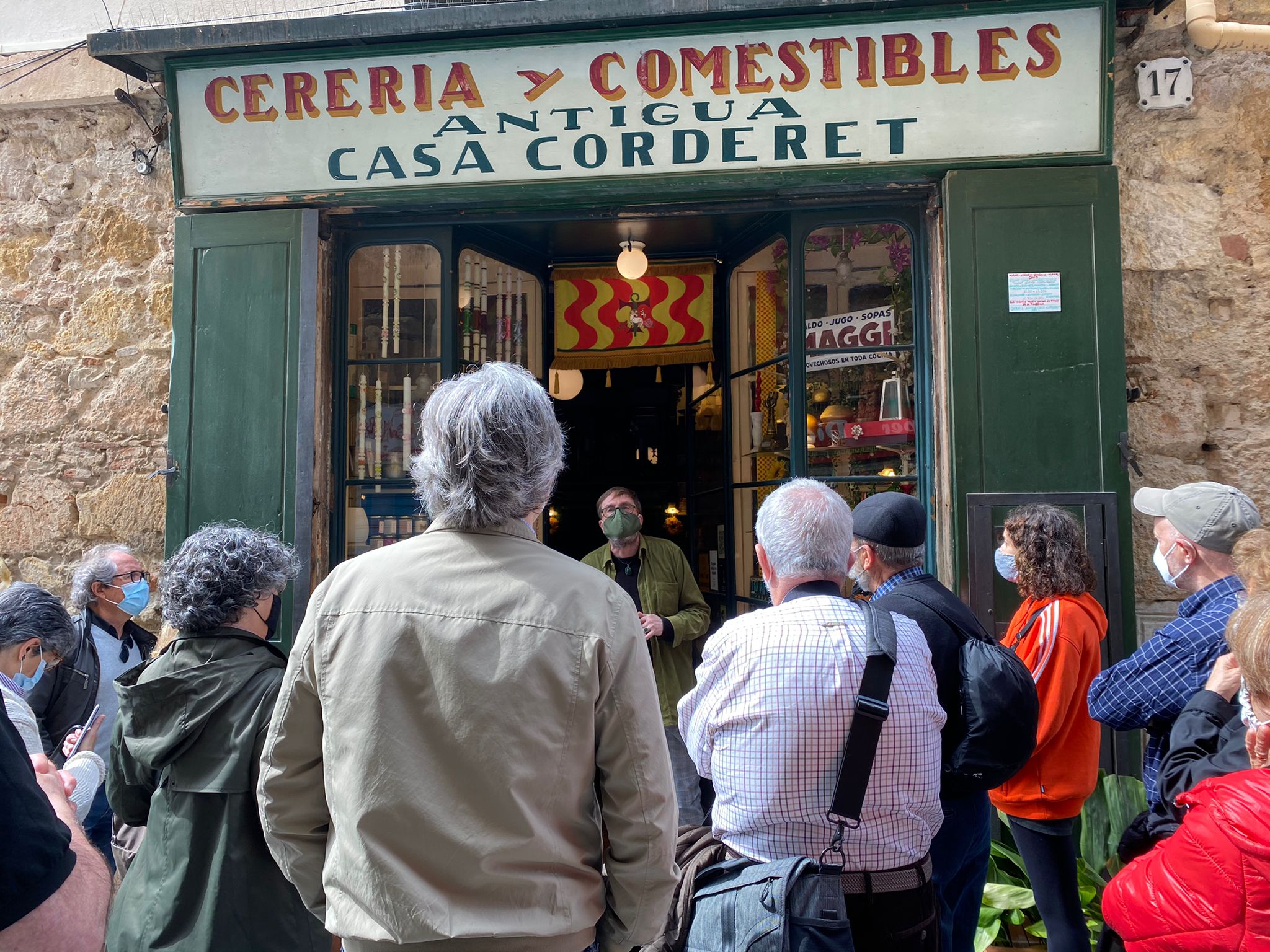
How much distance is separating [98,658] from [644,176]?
106 inches

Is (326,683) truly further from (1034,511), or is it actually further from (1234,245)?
(1234,245)

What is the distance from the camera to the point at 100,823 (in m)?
3.09

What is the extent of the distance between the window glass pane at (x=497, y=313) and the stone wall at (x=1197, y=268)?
9.48 ft

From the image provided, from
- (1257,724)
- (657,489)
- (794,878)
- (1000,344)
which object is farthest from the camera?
(657,489)

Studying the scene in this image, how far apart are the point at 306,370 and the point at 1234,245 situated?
3.85m

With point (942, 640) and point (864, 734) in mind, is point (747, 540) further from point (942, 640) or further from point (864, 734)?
point (864, 734)

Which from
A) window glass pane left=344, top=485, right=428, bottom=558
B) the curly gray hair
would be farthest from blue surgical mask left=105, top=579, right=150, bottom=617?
the curly gray hair

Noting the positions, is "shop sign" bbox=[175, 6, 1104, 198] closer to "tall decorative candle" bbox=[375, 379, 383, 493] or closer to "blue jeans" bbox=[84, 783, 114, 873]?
"tall decorative candle" bbox=[375, 379, 383, 493]

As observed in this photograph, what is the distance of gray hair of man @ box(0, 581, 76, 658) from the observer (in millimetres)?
2523

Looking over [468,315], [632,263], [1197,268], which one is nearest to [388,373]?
[468,315]

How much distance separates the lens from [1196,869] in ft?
4.99

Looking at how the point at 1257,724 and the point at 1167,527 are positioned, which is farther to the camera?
the point at 1167,527

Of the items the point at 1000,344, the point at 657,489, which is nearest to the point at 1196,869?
the point at 1000,344

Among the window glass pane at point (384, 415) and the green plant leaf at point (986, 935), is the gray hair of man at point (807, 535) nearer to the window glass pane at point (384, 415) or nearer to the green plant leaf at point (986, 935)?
the green plant leaf at point (986, 935)
